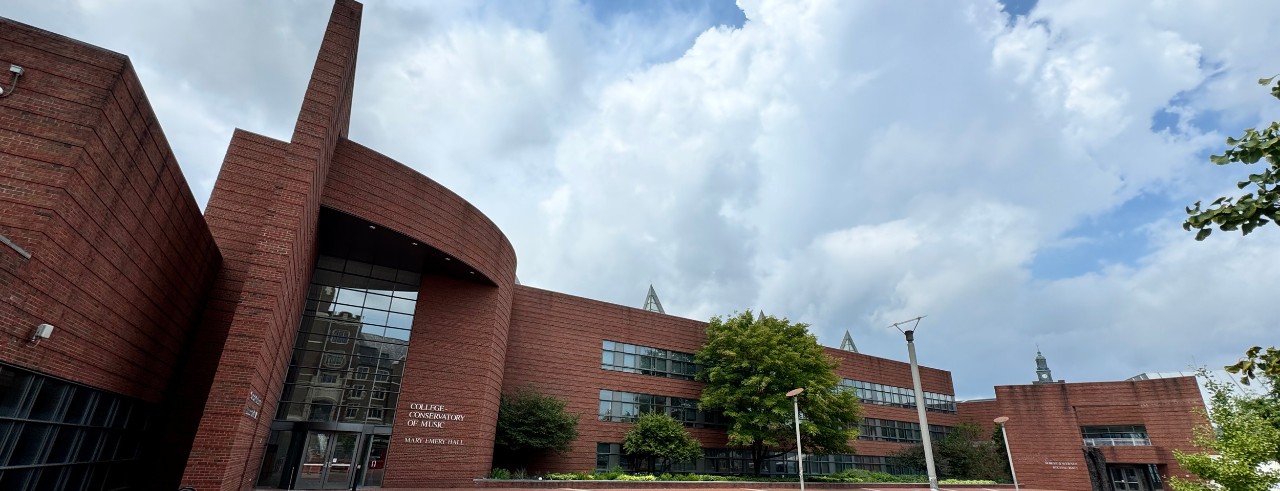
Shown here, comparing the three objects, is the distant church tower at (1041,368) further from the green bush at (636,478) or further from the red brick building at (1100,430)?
the green bush at (636,478)

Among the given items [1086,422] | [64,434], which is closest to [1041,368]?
[1086,422]

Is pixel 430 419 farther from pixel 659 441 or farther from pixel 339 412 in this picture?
pixel 659 441

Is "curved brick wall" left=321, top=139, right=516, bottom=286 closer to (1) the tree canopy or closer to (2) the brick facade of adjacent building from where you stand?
(1) the tree canopy

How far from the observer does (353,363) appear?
79.2ft

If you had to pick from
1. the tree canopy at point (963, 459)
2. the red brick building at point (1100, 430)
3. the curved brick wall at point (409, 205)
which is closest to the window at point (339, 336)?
the curved brick wall at point (409, 205)

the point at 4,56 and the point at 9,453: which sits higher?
the point at 4,56

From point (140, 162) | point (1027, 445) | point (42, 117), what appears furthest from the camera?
point (1027, 445)

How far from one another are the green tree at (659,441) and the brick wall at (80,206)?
21.5 m

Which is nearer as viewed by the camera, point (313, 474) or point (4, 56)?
point (4, 56)

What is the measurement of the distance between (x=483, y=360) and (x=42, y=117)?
18.1m

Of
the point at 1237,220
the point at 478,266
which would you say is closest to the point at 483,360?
the point at 478,266

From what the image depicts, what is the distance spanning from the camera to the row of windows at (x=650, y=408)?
33.0m

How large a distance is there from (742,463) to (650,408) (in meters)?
7.17

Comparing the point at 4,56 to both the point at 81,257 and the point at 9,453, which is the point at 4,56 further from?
the point at 9,453
